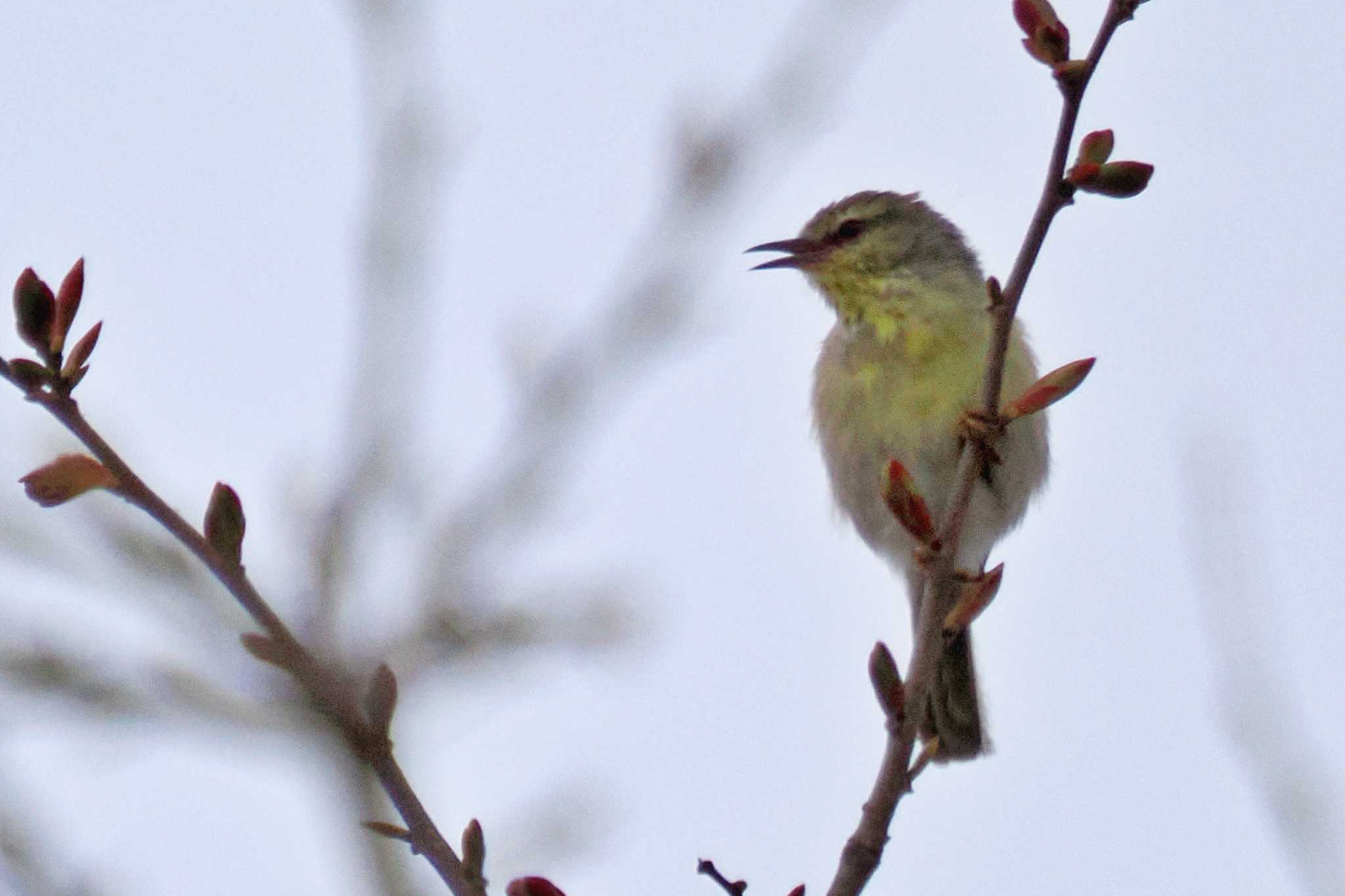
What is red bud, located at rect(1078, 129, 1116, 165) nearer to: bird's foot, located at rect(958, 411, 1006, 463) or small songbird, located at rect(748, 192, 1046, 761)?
bird's foot, located at rect(958, 411, 1006, 463)

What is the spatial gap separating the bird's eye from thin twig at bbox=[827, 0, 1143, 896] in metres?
3.84

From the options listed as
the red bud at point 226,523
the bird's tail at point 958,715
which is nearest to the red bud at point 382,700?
the red bud at point 226,523

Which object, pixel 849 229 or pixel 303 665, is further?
pixel 849 229

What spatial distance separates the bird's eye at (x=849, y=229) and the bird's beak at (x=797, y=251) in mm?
87

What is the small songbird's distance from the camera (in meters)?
5.58

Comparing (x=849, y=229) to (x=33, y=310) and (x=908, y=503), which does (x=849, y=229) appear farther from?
(x=33, y=310)

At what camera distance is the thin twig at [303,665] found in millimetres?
1620

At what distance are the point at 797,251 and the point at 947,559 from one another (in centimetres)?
409

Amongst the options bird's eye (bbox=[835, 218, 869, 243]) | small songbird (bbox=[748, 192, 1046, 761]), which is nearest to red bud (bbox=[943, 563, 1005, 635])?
small songbird (bbox=[748, 192, 1046, 761])

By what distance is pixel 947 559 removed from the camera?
2.73m

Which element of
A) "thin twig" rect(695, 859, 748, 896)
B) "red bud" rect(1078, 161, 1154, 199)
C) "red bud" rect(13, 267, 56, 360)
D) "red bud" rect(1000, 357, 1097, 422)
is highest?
"red bud" rect(1078, 161, 1154, 199)

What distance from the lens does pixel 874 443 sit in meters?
5.75

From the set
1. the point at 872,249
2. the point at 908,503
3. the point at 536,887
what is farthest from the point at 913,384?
the point at 536,887

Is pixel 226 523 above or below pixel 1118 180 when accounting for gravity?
below
